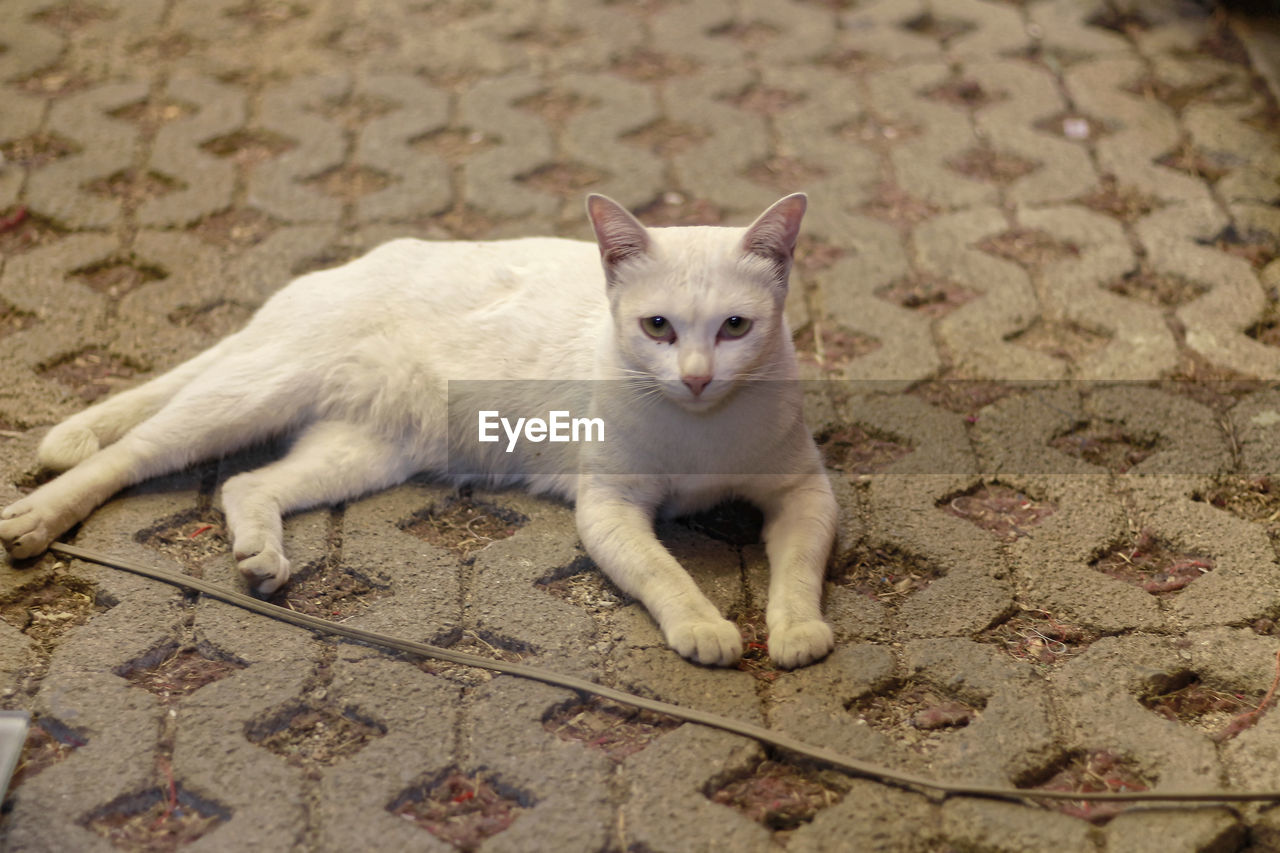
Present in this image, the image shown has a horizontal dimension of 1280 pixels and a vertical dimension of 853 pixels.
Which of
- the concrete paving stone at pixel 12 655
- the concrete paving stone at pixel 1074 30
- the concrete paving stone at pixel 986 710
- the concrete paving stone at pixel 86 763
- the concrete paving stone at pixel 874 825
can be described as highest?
the concrete paving stone at pixel 1074 30

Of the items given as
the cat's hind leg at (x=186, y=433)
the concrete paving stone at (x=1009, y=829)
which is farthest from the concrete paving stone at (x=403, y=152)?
the concrete paving stone at (x=1009, y=829)

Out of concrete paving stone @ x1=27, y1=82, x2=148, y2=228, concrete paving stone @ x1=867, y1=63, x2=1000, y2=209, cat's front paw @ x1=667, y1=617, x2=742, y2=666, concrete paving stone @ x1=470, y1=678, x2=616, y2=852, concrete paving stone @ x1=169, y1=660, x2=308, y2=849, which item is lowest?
concrete paving stone @ x1=470, y1=678, x2=616, y2=852

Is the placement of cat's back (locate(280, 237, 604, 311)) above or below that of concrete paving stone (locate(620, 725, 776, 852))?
above

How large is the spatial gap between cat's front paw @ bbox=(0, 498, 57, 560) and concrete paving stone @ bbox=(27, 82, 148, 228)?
5.27ft

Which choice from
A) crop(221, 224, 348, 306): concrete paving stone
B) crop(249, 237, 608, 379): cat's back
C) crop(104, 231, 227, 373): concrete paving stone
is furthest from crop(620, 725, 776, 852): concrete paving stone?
crop(221, 224, 348, 306): concrete paving stone

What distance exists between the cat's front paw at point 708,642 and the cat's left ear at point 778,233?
2.77 ft

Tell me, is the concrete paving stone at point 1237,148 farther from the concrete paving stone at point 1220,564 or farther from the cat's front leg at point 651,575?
the cat's front leg at point 651,575

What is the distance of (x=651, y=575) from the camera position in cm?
266

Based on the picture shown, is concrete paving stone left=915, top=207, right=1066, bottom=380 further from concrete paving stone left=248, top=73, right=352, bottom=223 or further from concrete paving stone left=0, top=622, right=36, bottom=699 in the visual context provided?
concrete paving stone left=0, top=622, right=36, bottom=699

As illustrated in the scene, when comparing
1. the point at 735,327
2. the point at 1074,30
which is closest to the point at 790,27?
the point at 1074,30

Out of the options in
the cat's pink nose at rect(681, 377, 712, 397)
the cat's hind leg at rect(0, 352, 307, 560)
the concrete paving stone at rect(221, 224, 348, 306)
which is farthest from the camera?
the concrete paving stone at rect(221, 224, 348, 306)

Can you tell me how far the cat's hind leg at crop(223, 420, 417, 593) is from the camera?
8.93 ft

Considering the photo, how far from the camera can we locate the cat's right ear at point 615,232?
2633 mm

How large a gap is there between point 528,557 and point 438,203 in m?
1.87
